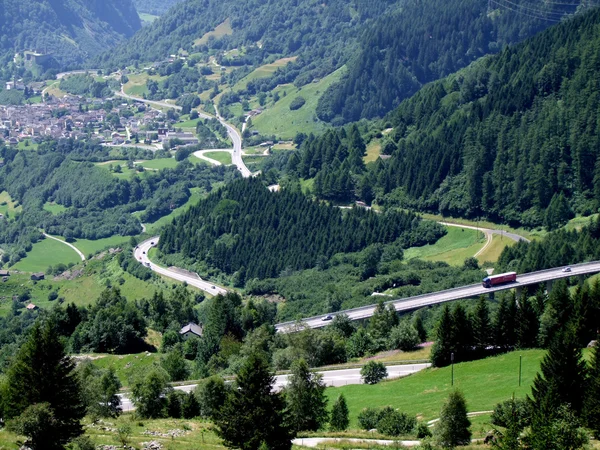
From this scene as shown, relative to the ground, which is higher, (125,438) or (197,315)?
(197,315)

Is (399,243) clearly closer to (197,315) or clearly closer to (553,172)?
(553,172)

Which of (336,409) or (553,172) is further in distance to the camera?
(553,172)

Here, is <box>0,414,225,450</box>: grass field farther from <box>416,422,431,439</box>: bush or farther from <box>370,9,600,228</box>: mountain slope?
<box>370,9,600,228</box>: mountain slope

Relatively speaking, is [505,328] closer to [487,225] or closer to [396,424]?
[396,424]

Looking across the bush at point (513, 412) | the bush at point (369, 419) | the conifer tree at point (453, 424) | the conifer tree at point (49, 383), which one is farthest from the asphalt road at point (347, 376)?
the conifer tree at point (49, 383)

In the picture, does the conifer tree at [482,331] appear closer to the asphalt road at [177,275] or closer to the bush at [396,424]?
the bush at [396,424]

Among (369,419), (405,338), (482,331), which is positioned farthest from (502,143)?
(369,419)

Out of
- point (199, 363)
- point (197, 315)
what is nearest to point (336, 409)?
point (199, 363)
